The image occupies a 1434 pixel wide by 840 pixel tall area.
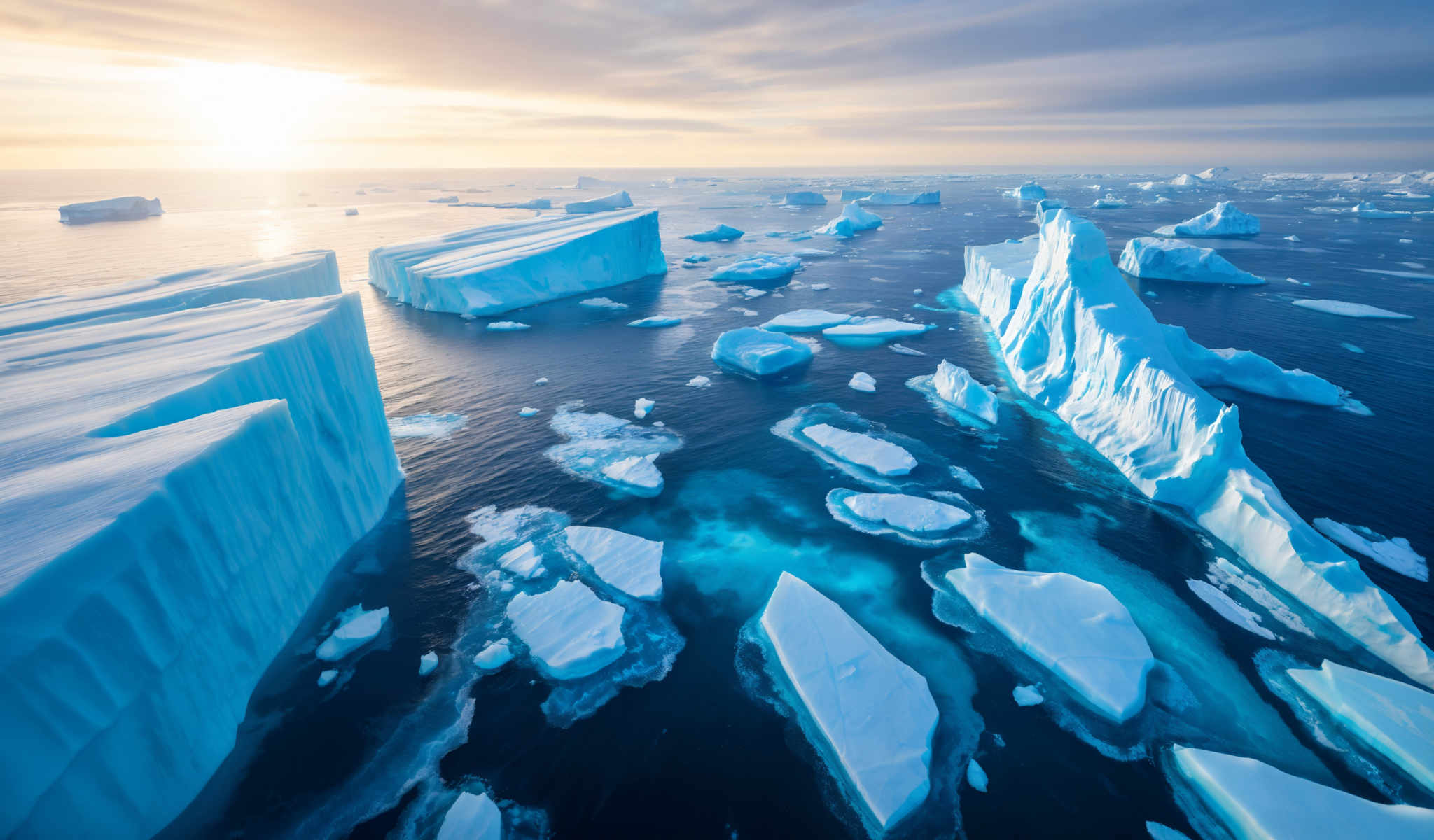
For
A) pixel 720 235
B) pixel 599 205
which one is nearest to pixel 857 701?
pixel 720 235

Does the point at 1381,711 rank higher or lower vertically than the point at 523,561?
lower

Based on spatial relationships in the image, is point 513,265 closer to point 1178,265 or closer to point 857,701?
point 857,701

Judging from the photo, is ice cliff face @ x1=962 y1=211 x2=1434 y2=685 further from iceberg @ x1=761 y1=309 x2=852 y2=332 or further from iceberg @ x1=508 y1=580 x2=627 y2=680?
iceberg @ x1=508 y1=580 x2=627 y2=680

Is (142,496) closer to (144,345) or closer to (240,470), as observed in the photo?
(240,470)

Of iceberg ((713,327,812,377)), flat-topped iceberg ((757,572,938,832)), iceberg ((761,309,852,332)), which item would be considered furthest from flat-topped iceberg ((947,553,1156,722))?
iceberg ((761,309,852,332))

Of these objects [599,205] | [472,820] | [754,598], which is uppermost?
[599,205]

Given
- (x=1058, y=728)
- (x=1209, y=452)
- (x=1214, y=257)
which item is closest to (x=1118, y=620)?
(x=1058, y=728)

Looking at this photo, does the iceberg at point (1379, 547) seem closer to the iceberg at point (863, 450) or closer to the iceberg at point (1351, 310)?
the iceberg at point (863, 450)
